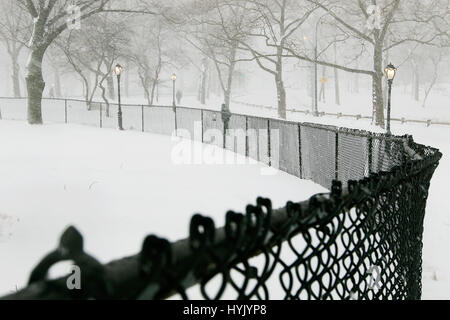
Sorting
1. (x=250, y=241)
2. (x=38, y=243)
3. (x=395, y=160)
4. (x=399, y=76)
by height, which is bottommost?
(x=38, y=243)

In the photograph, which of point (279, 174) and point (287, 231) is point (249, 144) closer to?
point (279, 174)

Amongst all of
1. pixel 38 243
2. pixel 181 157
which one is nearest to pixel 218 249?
pixel 38 243

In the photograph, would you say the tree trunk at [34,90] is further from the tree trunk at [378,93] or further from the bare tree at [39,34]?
the tree trunk at [378,93]

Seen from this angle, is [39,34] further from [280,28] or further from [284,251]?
[284,251]

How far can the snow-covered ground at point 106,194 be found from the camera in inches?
261

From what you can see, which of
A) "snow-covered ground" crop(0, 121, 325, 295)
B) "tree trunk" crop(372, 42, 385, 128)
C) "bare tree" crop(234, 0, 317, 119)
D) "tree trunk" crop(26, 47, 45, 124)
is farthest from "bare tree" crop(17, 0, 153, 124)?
"tree trunk" crop(372, 42, 385, 128)

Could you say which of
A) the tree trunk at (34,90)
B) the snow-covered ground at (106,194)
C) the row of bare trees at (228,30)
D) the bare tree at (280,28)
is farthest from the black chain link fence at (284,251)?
the tree trunk at (34,90)

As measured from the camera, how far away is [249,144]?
1684cm

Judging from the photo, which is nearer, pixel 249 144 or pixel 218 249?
pixel 218 249

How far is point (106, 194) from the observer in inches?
366

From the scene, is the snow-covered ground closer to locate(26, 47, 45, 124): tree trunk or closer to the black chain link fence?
the black chain link fence

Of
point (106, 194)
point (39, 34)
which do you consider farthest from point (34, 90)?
point (106, 194)

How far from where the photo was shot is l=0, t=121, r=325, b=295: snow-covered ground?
261 inches
